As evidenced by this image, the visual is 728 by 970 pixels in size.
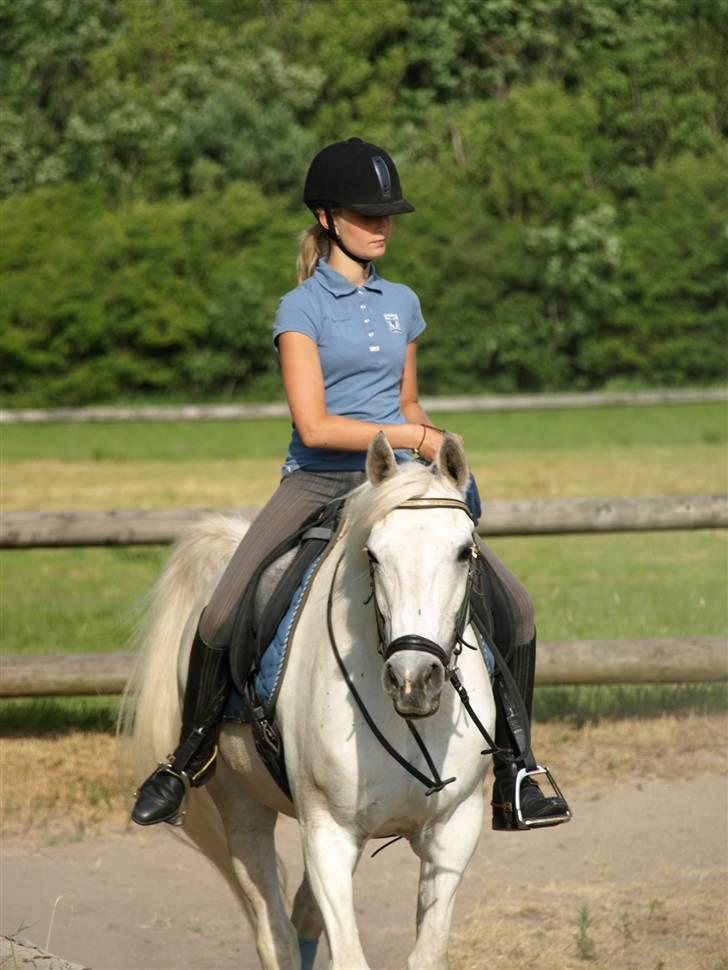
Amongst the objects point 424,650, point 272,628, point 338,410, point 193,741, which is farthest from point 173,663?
point 424,650

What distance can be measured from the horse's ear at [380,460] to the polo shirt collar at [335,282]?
72 centimetres

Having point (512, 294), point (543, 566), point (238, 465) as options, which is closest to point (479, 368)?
point (512, 294)

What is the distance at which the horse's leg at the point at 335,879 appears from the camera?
3.42 metres

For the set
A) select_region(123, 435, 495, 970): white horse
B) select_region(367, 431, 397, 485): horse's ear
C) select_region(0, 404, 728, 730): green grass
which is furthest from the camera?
select_region(0, 404, 728, 730): green grass

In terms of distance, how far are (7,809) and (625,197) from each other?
3458 cm

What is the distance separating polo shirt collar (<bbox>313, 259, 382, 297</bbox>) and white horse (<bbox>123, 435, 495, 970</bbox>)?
0.64 meters

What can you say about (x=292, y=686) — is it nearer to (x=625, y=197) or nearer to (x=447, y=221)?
(x=447, y=221)

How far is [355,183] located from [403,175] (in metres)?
33.4

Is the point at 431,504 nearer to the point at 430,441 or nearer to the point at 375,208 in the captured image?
the point at 430,441

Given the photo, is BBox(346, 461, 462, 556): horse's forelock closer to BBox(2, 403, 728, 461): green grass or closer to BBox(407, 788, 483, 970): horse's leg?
BBox(407, 788, 483, 970): horse's leg

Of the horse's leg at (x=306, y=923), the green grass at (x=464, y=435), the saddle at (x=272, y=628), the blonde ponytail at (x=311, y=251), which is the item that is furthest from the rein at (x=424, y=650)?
the green grass at (x=464, y=435)

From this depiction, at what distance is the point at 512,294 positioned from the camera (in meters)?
35.3

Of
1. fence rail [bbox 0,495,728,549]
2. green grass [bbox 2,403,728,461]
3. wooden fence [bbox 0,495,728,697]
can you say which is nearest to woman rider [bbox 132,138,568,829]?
wooden fence [bbox 0,495,728,697]

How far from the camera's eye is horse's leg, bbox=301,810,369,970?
3.42 m
